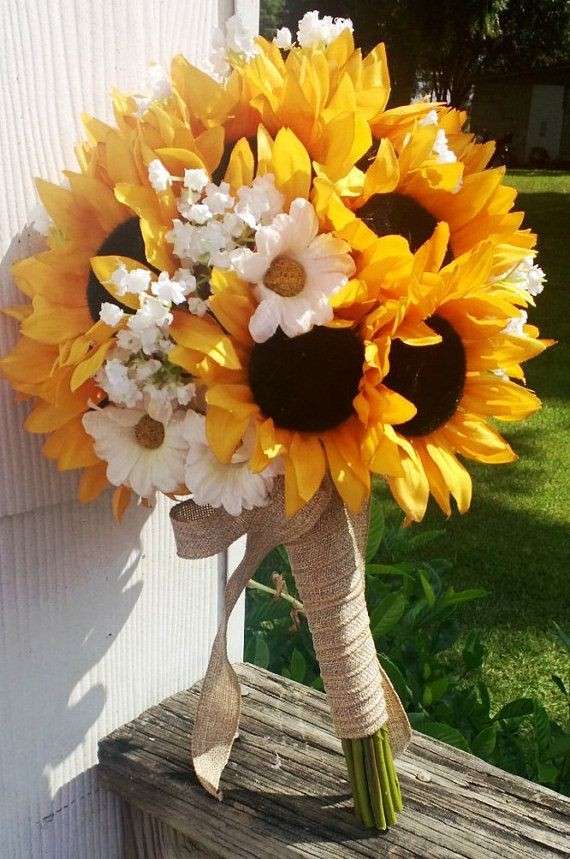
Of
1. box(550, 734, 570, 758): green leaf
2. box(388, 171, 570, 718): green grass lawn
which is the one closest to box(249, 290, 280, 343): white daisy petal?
box(550, 734, 570, 758): green leaf

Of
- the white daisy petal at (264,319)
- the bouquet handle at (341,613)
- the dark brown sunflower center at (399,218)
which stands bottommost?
the bouquet handle at (341,613)

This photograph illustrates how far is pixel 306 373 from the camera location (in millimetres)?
928

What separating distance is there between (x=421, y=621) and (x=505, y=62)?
22.9 m

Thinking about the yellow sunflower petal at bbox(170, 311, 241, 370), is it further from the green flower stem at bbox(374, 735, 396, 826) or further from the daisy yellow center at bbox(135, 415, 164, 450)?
the green flower stem at bbox(374, 735, 396, 826)

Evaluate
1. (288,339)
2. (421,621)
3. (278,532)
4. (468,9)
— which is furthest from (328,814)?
(468,9)

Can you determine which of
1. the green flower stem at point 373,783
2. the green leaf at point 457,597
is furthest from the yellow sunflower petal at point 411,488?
the green leaf at point 457,597

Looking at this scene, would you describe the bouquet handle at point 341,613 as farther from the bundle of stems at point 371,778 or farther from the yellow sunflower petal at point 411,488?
the yellow sunflower petal at point 411,488

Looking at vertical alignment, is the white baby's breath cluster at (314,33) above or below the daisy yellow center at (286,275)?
above

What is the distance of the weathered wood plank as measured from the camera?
1.18m

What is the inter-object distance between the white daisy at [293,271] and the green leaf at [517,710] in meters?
1.40

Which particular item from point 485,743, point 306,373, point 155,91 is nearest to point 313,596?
point 306,373

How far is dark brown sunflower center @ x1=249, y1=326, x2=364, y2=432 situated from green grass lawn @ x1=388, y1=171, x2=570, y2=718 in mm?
1945

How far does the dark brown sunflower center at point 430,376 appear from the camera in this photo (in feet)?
3.15

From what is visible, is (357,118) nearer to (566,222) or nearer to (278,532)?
(278,532)
